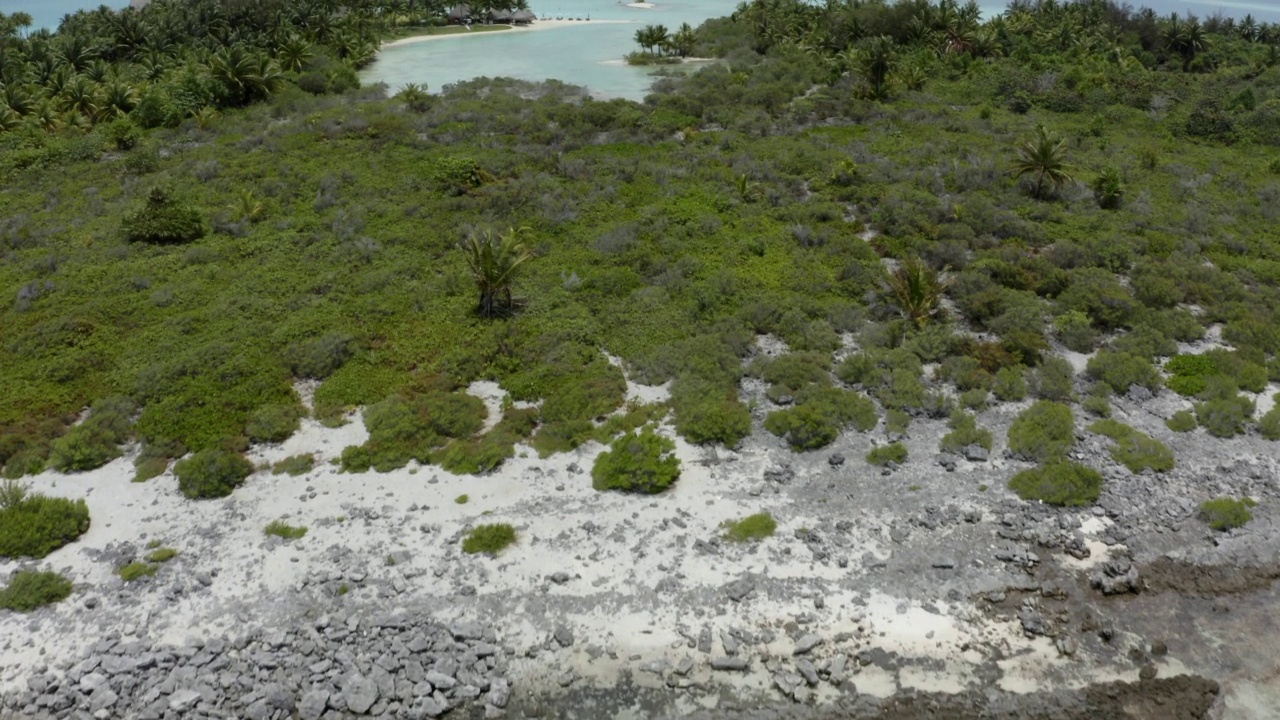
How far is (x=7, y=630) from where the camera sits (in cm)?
1422

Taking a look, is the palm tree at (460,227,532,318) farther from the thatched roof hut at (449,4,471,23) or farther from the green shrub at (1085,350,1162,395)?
the thatched roof hut at (449,4,471,23)

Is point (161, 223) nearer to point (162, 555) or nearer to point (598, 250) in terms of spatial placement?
point (598, 250)

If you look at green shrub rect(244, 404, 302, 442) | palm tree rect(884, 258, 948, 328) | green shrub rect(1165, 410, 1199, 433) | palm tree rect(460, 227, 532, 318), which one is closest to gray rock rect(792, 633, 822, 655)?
green shrub rect(1165, 410, 1199, 433)

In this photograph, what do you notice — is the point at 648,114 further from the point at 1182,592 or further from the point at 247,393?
the point at 1182,592

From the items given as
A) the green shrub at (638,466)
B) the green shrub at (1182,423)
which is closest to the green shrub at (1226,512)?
the green shrub at (1182,423)

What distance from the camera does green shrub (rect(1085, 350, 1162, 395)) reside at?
2134 centimetres

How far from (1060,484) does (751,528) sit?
737 centimetres

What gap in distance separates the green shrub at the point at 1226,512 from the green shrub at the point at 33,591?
24.1m

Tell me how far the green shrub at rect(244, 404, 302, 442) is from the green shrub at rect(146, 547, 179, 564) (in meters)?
4.17

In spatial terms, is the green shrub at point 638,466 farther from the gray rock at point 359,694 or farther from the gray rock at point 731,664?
the gray rock at point 359,694

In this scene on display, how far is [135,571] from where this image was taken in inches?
607

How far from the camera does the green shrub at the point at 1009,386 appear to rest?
69.2 ft

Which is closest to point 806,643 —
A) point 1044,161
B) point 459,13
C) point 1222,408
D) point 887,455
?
point 887,455

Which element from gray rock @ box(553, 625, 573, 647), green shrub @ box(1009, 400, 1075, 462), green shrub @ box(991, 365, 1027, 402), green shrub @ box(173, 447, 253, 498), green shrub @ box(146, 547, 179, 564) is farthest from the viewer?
green shrub @ box(991, 365, 1027, 402)
